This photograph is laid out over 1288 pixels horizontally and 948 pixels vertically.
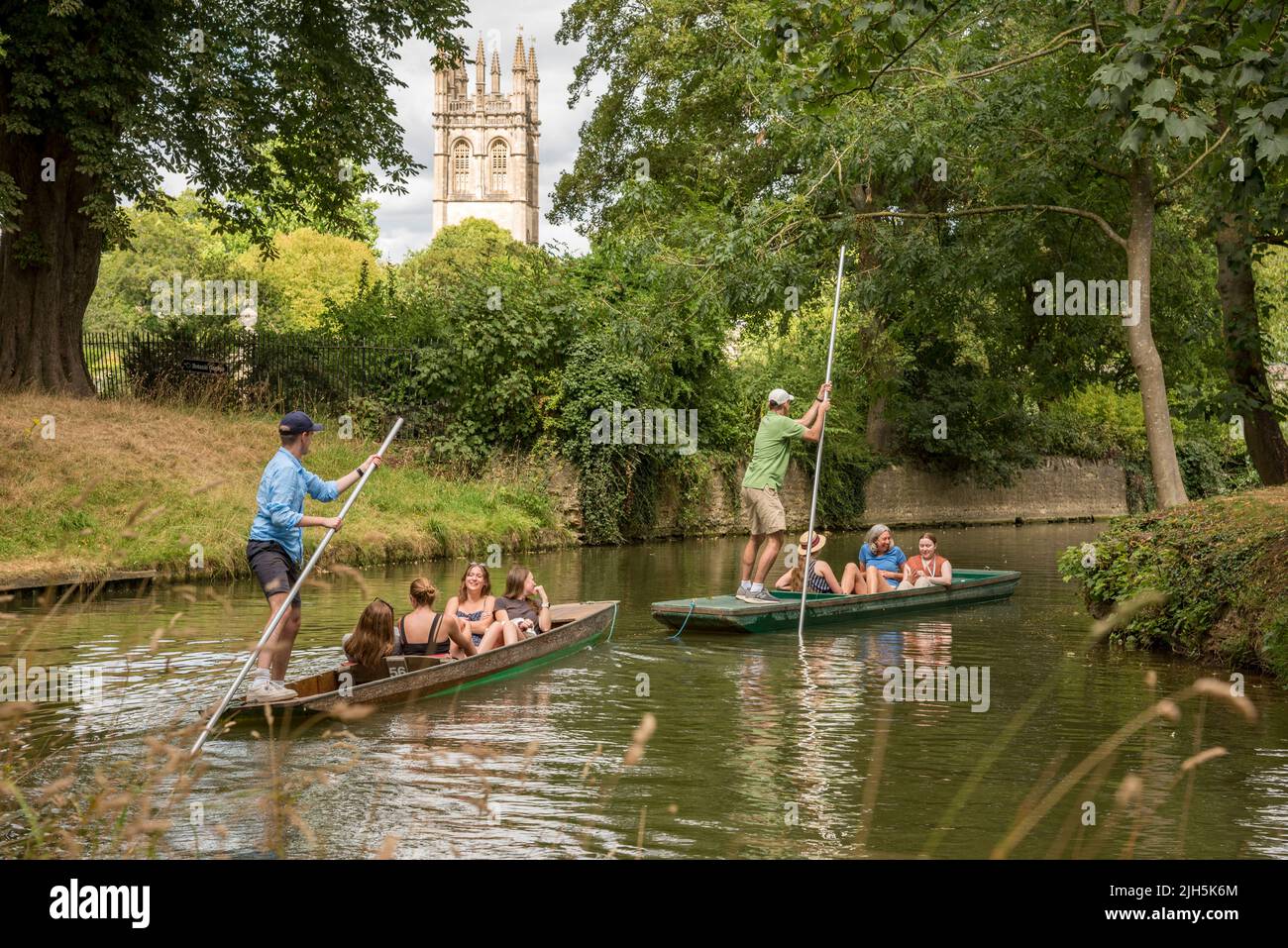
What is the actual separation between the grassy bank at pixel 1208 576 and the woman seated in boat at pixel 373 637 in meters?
5.27

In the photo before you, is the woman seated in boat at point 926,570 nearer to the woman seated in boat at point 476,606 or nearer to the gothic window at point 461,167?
the woman seated in boat at point 476,606

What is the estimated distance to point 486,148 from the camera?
Result: 422ft

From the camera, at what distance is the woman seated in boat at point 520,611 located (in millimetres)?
10633

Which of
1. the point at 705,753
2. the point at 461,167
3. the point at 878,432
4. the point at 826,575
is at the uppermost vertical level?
the point at 461,167

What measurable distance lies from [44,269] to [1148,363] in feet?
53.0

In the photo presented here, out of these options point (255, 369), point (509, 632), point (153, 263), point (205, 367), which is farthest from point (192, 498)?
point (153, 263)

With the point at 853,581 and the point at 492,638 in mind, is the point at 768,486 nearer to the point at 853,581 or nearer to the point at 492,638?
the point at 853,581

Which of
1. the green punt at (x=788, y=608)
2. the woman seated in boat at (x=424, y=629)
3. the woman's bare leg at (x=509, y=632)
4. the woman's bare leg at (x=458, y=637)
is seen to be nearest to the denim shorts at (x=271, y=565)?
the woman seated in boat at (x=424, y=629)

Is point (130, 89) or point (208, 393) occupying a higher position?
point (130, 89)

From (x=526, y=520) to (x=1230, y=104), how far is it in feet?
50.3

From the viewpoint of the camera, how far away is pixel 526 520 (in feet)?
76.2
